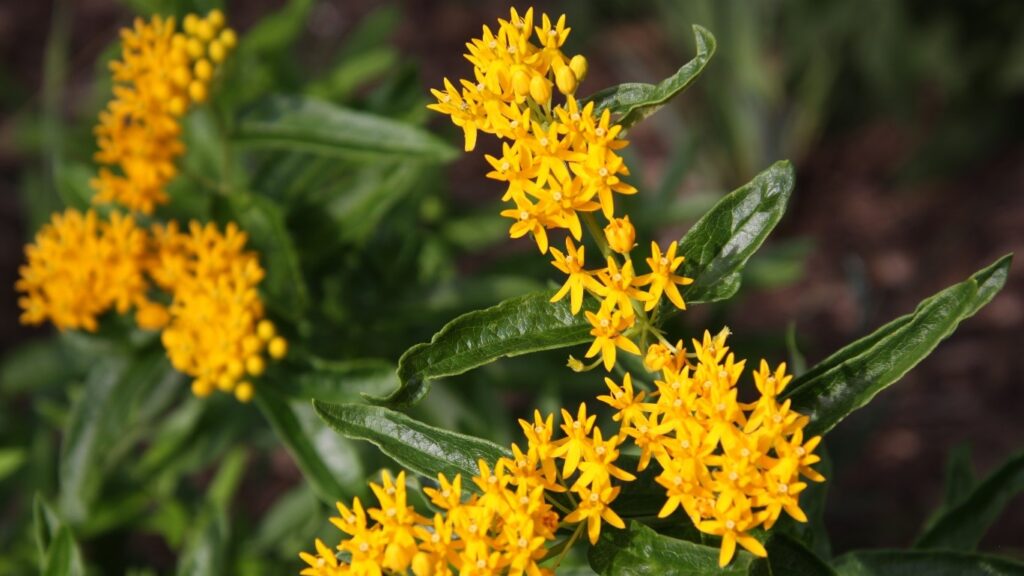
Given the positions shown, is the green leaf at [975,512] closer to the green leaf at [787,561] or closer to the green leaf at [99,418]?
the green leaf at [787,561]

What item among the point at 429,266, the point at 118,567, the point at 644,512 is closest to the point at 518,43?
the point at 644,512

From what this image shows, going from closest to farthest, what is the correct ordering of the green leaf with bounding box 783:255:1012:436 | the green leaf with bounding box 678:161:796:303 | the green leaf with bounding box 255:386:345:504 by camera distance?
the green leaf with bounding box 783:255:1012:436 < the green leaf with bounding box 678:161:796:303 < the green leaf with bounding box 255:386:345:504

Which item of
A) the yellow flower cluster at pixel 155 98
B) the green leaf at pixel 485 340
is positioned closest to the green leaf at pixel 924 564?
the green leaf at pixel 485 340

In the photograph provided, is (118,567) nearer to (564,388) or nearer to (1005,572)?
(564,388)

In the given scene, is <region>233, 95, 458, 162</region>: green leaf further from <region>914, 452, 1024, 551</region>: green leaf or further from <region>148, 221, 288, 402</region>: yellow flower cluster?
<region>914, 452, 1024, 551</region>: green leaf

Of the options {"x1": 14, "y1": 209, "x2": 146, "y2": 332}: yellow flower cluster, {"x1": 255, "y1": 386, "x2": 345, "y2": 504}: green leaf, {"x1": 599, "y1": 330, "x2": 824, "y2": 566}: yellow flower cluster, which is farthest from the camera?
{"x1": 14, "y1": 209, "x2": 146, "y2": 332}: yellow flower cluster

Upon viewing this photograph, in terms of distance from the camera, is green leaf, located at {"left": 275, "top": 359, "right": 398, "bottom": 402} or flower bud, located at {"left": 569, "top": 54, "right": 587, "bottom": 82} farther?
green leaf, located at {"left": 275, "top": 359, "right": 398, "bottom": 402}

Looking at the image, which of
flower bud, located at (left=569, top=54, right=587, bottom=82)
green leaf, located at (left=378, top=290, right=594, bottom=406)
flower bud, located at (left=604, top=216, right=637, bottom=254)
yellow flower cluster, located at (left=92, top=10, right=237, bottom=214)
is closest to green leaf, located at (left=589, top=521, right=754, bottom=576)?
green leaf, located at (left=378, top=290, right=594, bottom=406)

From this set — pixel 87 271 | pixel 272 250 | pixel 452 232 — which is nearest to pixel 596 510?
pixel 272 250
